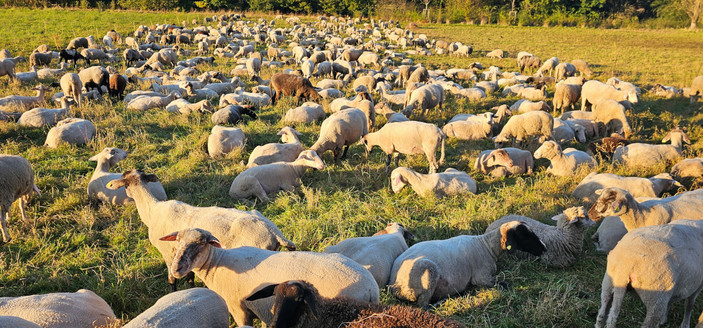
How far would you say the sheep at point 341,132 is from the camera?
357 inches

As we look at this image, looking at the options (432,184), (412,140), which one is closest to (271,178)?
(432,184)

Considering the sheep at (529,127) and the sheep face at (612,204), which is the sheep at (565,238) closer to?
the sheep face at (612,204)

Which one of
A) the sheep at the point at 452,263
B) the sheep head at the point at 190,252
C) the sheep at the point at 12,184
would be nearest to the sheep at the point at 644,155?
the sheep at the point at 452,263

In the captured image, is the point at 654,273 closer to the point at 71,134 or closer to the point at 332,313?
the point at 332,313

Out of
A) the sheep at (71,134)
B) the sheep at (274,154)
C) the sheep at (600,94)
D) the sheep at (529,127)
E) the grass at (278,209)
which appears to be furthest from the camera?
the sheep at (600,94)

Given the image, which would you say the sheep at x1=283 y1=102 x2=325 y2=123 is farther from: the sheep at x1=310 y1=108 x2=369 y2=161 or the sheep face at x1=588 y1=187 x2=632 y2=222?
the sheep face at x1=588 y1=187 x2=632 y2=222

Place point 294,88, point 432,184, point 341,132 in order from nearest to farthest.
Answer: point 432,184
point 341,132
point 294,88

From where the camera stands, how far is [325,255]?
4062 mm

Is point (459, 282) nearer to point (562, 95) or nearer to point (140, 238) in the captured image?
point (140, 238)

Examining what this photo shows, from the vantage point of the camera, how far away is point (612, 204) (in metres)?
5.27

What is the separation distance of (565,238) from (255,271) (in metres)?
4.09

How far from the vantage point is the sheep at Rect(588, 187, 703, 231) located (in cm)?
533

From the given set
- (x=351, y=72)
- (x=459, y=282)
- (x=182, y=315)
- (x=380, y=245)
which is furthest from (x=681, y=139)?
(x=351, y=72)

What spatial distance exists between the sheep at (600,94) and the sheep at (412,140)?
24.3ft
